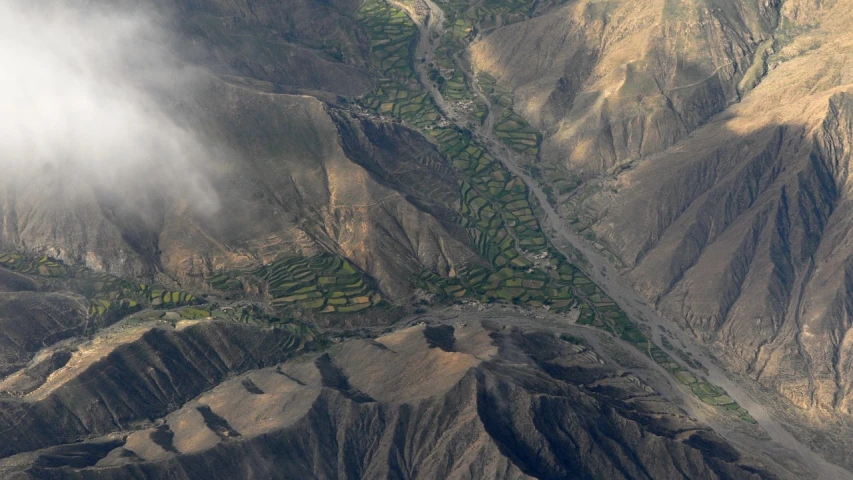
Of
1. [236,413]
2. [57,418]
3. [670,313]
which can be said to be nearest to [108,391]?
[57,418]

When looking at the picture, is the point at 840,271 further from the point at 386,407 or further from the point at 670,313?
the point at 386,407

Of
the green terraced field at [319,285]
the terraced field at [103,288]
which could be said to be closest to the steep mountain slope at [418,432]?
the terraced field at [103,288]

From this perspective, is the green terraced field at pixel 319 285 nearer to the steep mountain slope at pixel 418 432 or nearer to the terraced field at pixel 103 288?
the terraced field at pixel 103 288

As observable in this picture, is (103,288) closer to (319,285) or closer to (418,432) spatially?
(319,285)

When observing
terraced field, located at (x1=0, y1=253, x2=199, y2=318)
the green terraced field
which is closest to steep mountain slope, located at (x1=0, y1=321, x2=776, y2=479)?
terraced field, located at (x1=0, y1=253, x2=199, y2=318)

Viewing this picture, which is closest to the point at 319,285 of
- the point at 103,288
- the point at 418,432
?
the point at 103,288

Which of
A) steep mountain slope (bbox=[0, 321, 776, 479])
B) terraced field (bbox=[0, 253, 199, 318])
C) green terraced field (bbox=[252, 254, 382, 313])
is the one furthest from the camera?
green terraced field (bbox=[252, 254, 382, 313])

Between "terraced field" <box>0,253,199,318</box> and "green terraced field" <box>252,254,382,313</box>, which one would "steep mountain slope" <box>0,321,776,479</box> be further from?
"green terraced field" <box>252,254,382,313</box>

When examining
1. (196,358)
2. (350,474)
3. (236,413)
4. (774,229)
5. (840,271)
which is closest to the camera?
(350,474)
